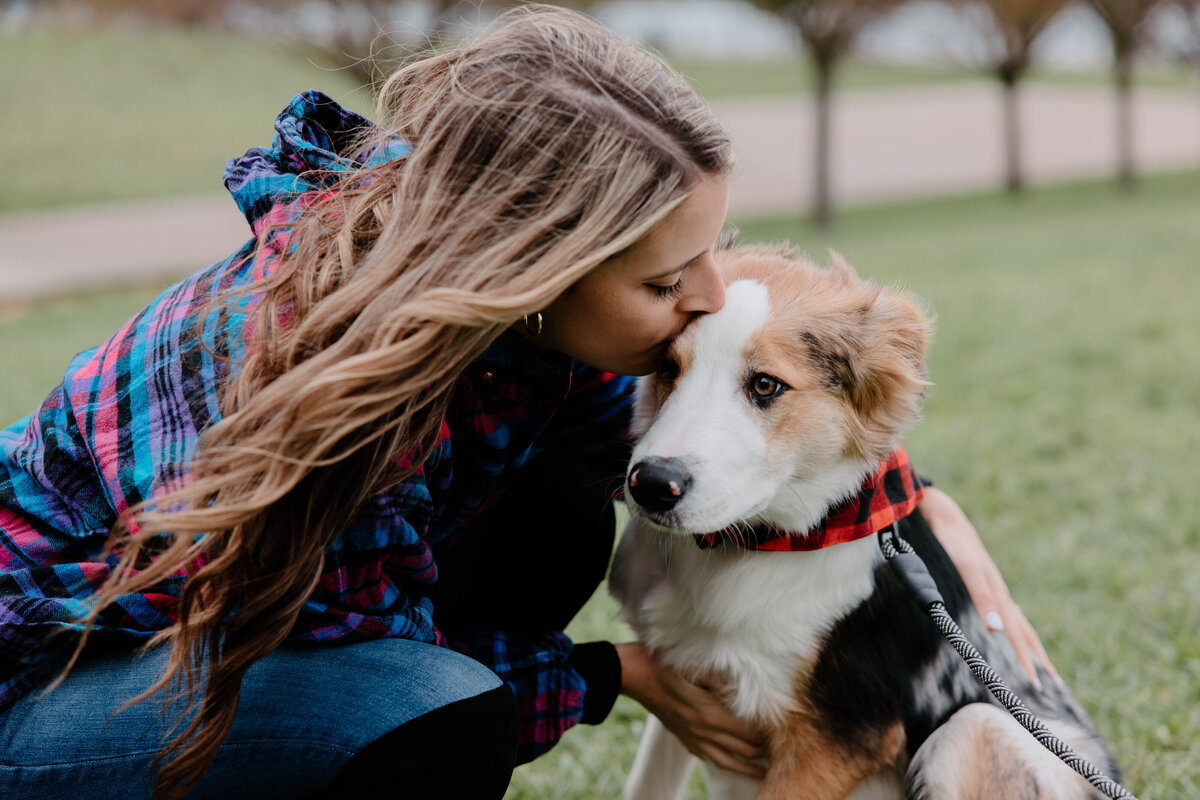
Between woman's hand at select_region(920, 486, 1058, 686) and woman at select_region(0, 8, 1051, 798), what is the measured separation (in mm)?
903

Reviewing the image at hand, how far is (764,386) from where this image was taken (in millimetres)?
2232

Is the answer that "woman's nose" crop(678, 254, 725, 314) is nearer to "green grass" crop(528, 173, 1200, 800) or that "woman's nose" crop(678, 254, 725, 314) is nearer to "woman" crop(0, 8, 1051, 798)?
"woman" crop(0, 8, 1051, 798)

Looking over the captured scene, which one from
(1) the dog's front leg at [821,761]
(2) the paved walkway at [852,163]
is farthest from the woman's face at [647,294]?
(2) the paved walkway at [852,163]

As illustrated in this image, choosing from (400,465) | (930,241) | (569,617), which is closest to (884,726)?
(569,617)

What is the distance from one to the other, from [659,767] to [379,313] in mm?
1472

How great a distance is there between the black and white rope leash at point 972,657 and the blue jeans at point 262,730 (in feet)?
2.98

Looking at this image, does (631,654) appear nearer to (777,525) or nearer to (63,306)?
(777,525)

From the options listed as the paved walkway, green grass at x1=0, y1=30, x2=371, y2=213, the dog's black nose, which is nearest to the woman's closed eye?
the dog's black nose

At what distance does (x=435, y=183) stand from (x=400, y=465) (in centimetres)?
50

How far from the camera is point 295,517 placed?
1.80 metres

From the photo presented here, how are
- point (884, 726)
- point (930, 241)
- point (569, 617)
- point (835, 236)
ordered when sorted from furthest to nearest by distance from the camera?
point (835, 236) < point (930, 241) < point (569, 617) < point (884, 726)

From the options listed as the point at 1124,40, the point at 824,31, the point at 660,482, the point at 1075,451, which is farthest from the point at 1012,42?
the point at 660,482

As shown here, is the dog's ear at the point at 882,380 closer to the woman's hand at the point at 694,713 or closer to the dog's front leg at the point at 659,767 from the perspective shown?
the woman's hand at the point at 694,713

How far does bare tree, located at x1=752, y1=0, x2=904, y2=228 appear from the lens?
14.4 meters
